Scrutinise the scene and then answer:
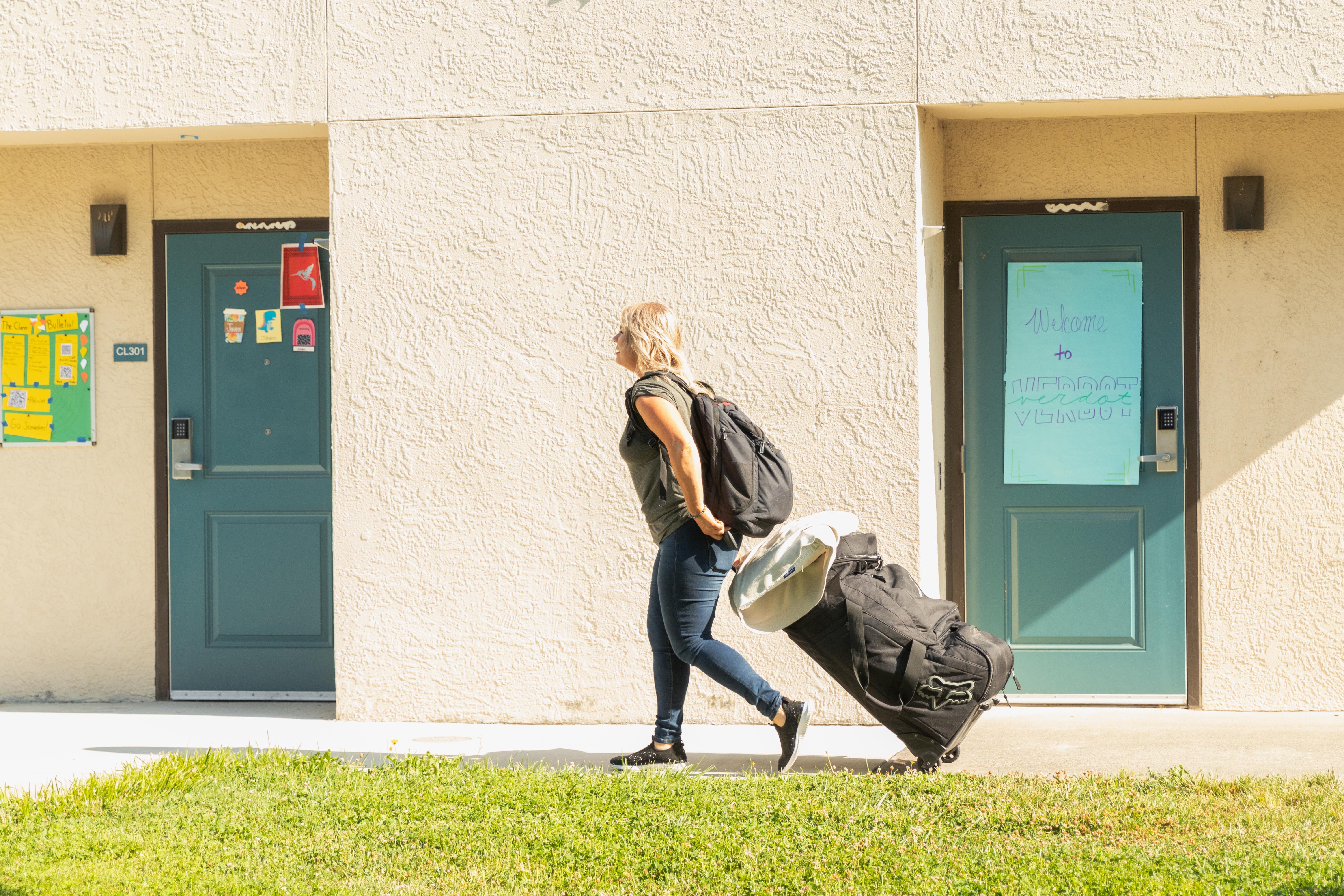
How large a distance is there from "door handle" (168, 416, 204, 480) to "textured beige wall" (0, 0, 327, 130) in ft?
4.73

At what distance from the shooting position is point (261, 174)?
20.9 ft

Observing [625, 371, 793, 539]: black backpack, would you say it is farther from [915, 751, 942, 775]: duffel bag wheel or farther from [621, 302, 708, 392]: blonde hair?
[915, 751, 942, 775]: duffel bag wheel

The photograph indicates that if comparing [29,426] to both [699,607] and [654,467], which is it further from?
[699,607]

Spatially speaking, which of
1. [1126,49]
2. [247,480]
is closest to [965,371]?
[1126,49]

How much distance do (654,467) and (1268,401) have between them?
3059 millimetres

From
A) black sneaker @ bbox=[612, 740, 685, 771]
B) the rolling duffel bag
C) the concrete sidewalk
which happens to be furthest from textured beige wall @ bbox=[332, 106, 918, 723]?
the rolling duffel bag

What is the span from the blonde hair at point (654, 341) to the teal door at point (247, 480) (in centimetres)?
235

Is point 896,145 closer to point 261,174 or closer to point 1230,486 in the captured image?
point 1230,486

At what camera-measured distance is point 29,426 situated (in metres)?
6.52

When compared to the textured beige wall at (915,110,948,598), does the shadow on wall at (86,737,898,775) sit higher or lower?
lower

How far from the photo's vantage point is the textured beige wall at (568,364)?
5.51 metres

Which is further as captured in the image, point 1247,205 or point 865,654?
point 1247,205

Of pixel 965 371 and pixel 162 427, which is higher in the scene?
pixel 965 371

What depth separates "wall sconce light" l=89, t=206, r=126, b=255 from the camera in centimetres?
638
